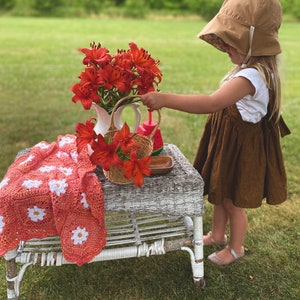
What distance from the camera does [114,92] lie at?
196 cm

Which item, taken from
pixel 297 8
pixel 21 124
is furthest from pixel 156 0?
pixel 21 124

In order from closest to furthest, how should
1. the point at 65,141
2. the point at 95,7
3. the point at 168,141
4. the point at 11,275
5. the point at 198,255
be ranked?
the point at 11,275, the point at 198,255, the point at 65,141, the point at 168,141, the point at 95,7

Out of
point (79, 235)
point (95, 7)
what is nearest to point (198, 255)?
point (79, 235)

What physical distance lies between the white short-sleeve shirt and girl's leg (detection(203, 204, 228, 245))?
0.64 metres

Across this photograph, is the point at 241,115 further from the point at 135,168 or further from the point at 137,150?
the point at 135,168

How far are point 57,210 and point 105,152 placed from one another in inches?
14.5

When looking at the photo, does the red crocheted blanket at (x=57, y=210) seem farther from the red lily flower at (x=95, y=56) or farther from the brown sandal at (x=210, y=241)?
the brown sandal at (x=210, y=241)

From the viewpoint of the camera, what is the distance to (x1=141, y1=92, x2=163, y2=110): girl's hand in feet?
6.15

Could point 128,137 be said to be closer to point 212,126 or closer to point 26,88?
point 212,126

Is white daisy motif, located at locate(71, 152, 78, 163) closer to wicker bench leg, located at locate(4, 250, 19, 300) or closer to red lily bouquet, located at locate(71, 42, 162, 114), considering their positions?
red lily bouquet, located at locate(71, 42, 162, 114)

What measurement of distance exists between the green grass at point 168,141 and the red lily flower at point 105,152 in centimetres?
83

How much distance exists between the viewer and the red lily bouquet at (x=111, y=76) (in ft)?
6.10

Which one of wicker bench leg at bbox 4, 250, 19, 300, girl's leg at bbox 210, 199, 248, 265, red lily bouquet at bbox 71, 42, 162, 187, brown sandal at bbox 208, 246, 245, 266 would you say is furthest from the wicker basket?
brown sandal at bbox 208, 246, 245, 266

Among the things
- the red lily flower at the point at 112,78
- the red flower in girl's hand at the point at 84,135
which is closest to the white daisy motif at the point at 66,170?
the red flower in girl's hand at the point at 84,135
